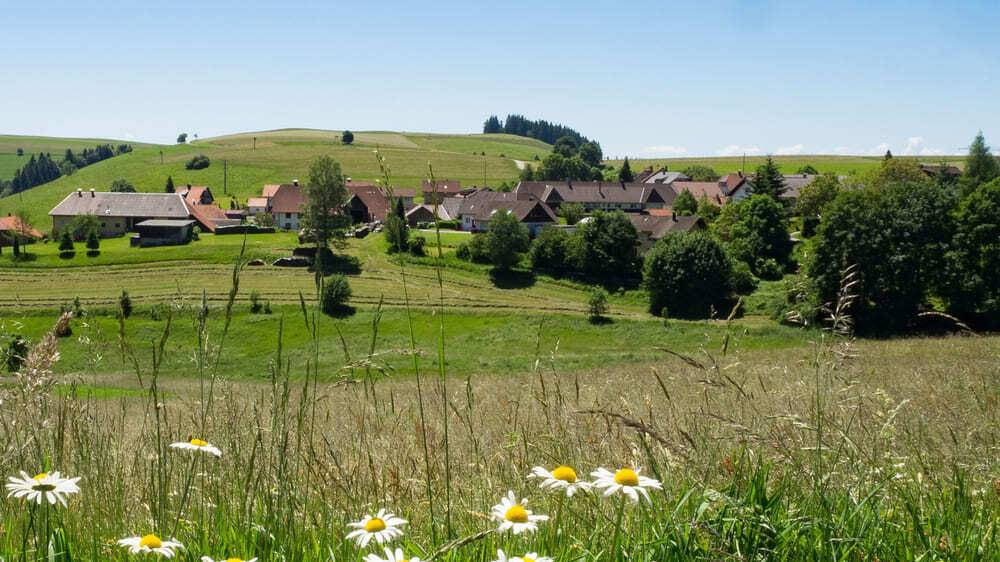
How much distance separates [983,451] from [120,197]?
105 m

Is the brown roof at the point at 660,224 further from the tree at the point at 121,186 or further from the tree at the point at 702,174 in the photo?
the tree at the point at 121,186

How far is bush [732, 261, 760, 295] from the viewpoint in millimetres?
57312

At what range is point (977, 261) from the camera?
4181cm

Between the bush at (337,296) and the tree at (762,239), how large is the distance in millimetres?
35245

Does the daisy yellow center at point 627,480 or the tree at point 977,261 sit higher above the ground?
the daisy yellow center at point 627,480

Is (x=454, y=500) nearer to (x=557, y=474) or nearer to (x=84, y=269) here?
(x=557, y=474)

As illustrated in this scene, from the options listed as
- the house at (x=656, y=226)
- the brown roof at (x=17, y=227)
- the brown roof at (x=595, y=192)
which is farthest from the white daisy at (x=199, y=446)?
the brown roof at (x=595, y=192)

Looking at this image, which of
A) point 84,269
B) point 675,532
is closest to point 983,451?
point 675,532

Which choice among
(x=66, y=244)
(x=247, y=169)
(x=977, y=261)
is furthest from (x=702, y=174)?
(x=66, y=244)

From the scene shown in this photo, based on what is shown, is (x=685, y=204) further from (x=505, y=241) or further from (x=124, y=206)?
(x=124, y=206)

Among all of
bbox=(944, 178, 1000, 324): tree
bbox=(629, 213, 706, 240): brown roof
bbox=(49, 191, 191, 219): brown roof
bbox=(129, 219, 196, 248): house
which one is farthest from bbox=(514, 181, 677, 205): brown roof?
bbox=(944, 178, 1000, 324): tree

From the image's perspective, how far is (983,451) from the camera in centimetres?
446

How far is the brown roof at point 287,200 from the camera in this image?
9319cm

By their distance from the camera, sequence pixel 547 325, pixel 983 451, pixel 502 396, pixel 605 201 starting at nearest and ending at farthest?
pixel 983 451
pixel 502 396
pixel 547 325
pixel 605 201
